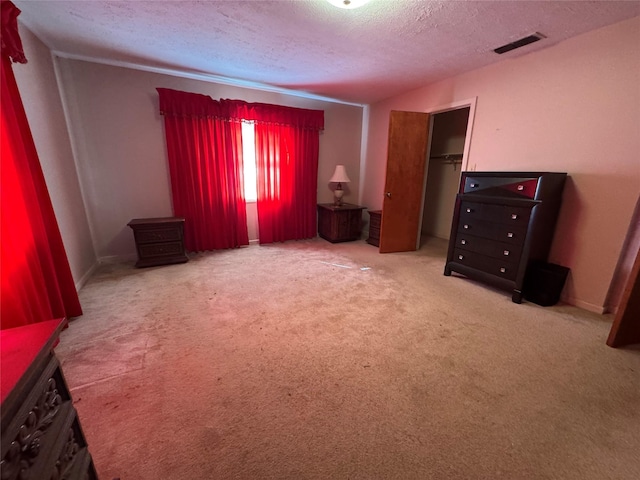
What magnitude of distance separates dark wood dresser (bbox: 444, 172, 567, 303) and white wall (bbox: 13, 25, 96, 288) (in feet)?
13.0

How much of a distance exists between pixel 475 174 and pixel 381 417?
2.44 m

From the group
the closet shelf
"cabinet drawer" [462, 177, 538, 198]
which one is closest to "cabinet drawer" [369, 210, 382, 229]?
"cabinet drawer" [462, 177, 538, 198]

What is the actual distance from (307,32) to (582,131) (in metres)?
2.55

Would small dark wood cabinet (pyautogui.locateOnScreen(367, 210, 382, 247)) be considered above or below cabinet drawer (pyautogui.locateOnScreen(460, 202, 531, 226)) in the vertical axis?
below

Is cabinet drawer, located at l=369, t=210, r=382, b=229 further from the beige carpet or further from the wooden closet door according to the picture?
the beige carpet

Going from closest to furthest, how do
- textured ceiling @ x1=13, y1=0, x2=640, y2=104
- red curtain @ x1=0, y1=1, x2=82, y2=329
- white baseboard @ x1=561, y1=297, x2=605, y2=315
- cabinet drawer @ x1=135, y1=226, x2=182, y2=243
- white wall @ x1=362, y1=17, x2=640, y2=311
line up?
red curtain @ x1=0, y1=1, x2=82, y2=329 < textured ceiling @ x1=13, y1=0, x2=640, y2=104 < white wall @ x1=362, y1=17, x2=640, y2=311 < white baseboard @ x1=561, y1=297, x2=605, y2=315 < cabinet drawer @ x1=135, y1=226, x2=182, y2=243

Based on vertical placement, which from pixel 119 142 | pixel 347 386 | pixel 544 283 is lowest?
pixel 347 386

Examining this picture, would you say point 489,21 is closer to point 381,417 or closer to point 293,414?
point 381,417

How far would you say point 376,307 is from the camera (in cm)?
233

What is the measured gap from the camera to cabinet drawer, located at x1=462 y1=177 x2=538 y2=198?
89.0 inches

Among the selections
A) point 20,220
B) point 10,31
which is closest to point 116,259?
point 20,220

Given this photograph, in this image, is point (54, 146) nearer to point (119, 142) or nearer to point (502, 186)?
point (119, 142)

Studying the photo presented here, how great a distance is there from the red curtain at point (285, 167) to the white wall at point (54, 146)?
1.88 meters

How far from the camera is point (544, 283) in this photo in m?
2.40
